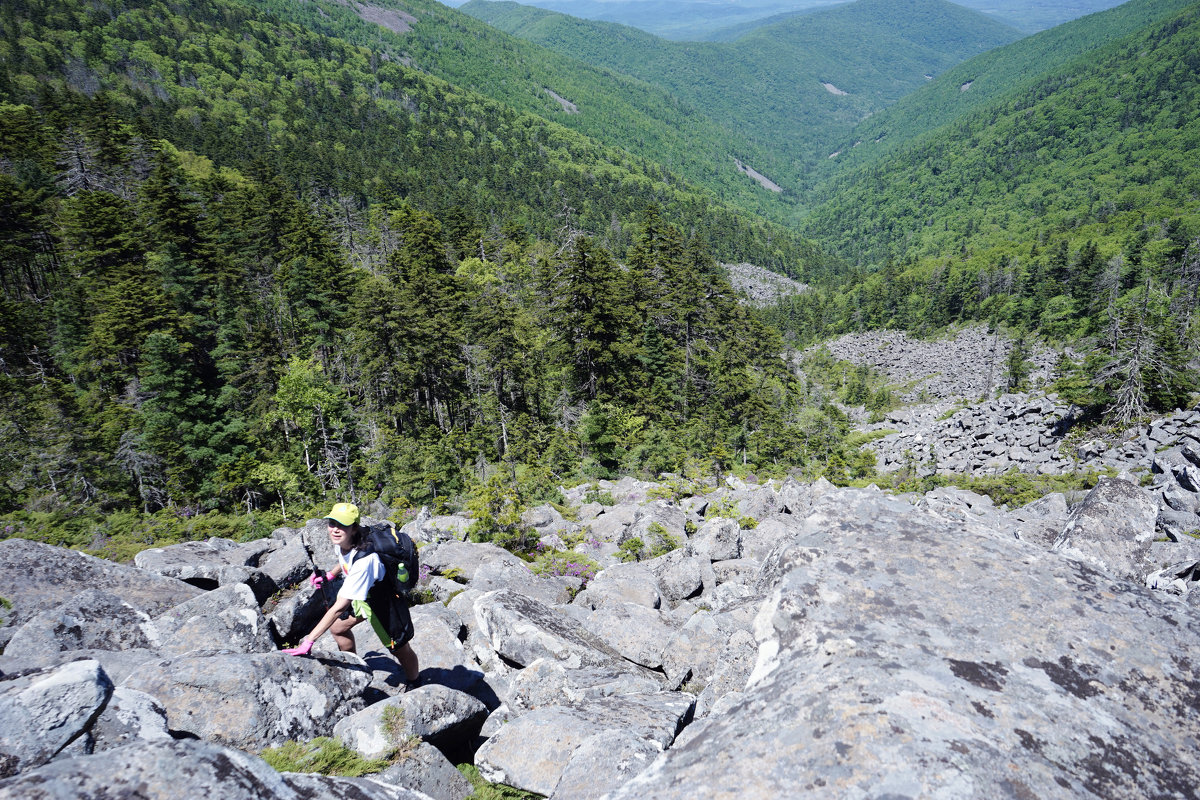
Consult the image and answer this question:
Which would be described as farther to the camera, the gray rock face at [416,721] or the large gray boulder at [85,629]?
the large gray boulder at [85,629]

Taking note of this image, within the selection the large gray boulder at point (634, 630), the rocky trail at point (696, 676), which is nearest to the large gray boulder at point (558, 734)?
the rocky trail at point (696, 676)

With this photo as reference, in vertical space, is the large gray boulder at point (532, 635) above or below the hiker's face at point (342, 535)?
below

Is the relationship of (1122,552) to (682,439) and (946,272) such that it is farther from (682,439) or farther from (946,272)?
(946,272)

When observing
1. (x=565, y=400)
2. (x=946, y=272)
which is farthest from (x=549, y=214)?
(x=565, y=400)

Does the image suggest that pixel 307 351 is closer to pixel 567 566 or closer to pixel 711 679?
pixel 567 566

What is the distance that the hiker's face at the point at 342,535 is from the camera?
550 cm

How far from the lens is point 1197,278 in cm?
7862

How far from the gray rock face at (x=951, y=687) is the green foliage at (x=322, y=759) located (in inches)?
102

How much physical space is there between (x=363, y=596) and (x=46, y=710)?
271 centimetres

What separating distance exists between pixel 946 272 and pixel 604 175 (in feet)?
294

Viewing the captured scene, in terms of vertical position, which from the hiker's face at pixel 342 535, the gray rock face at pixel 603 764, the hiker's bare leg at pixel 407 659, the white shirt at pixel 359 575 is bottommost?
the hiker's bare leg at pixel 407 659

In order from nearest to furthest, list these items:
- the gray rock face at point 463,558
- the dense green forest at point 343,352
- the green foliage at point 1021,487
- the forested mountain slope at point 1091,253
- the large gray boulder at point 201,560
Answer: the large gray boulder at point 201,560 < the gray rock face at point 463,558 < the green foliage at point 1021,487 < the dense green forest at point 343,352 < the forested mountain slope at point 1091,253

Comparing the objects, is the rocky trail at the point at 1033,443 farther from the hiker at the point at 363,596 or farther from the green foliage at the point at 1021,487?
the hiker at the point at 363,596

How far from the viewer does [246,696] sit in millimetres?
4301
